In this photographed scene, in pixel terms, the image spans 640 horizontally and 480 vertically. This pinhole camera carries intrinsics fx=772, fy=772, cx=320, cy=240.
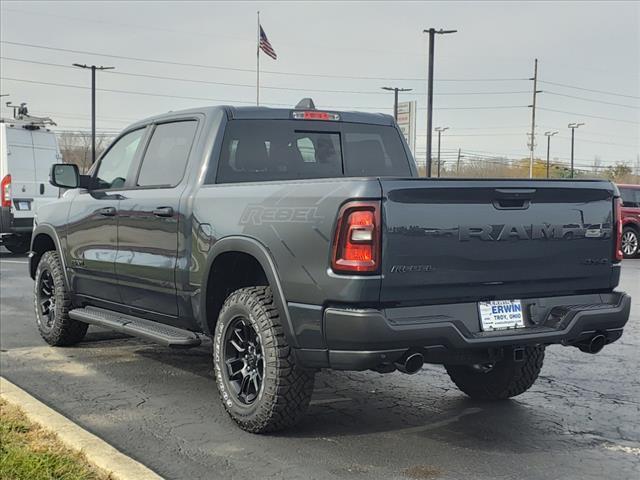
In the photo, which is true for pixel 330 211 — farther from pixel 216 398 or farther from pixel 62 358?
pixel 62 358

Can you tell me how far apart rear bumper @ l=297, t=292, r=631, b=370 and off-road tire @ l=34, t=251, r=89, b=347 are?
349 centimetres

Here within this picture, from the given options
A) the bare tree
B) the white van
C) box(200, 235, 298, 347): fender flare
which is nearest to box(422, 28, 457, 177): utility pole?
the white van

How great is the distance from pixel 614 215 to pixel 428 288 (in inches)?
55.7

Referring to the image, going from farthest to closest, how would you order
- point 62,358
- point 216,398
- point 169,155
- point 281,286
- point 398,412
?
point 62,358 → point 169,155 → point 216,398 → point 398,412 → point 281,286

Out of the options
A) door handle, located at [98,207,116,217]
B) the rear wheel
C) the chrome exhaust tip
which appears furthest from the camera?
the rear wheel

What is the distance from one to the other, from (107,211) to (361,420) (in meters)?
2.69

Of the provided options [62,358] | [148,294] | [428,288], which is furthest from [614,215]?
[62,358]

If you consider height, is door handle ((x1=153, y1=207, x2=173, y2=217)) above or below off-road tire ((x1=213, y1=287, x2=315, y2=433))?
above

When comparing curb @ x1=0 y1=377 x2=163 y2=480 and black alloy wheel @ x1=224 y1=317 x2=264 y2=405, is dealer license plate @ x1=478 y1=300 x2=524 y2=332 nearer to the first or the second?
black alloy wheel @ x1=224 y1=317 x2=264 y2=405

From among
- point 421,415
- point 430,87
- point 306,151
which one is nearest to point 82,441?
point 421,415

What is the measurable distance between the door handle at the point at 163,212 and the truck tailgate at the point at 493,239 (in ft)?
6.42

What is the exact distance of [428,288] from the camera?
3928 millimetres

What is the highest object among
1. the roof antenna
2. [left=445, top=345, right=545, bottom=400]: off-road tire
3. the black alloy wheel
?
the roof antenna

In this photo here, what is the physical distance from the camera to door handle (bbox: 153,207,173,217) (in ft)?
17.3
